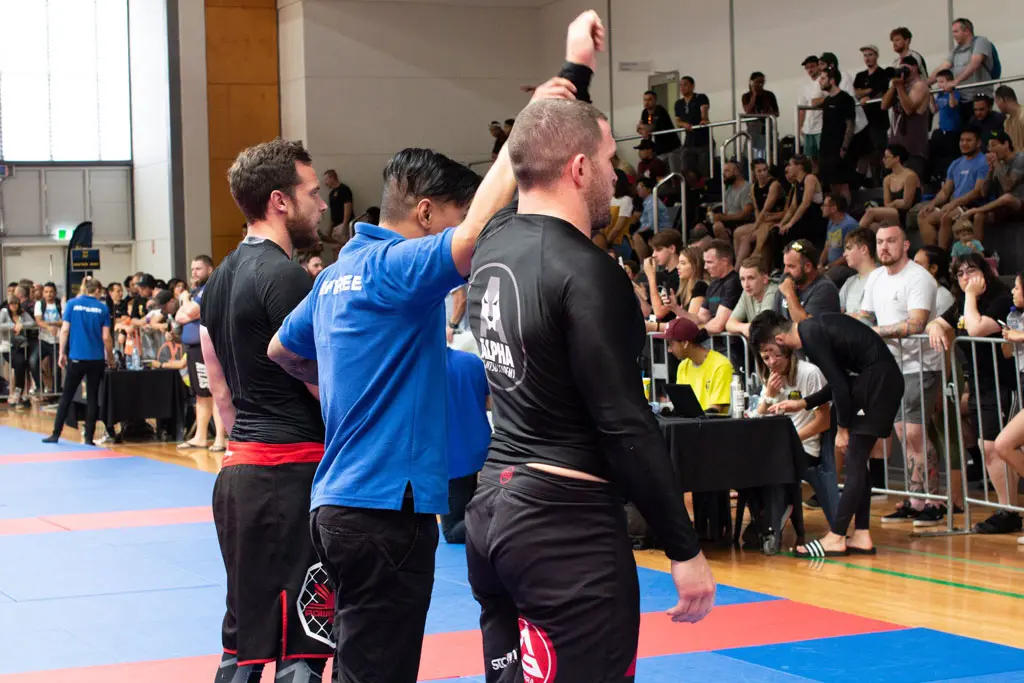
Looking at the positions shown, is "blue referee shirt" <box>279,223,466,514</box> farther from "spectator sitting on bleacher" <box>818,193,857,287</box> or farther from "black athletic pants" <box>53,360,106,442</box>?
"black athletic pants" <box>53,360,106,442</box>

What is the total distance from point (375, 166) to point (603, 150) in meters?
19.9

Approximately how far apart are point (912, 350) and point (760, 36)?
10418 mm

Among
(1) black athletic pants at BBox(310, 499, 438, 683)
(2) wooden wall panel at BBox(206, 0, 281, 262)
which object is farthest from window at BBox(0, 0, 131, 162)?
(1) black athletic pants at BBox(310, 499, 438, 683)

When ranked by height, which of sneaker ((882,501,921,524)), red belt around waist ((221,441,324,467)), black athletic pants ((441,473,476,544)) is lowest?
sneaker ((882,501,921,524))

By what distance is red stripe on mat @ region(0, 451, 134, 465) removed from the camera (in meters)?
14.0

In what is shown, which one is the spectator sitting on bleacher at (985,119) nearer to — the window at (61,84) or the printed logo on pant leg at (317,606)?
the printed logo on pant leg at (317,606)

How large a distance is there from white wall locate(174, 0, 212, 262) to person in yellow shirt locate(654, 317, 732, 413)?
49.6 feet

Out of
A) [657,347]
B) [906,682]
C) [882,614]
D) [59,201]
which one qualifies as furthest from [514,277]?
[59,201]

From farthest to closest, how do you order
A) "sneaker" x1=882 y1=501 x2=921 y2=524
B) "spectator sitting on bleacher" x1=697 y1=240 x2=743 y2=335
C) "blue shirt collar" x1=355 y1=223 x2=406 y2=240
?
"spectator sitting on bleacher" x1=697 y1=240 x2=743 y2=335
"sneaker" x1=882 y1=501 x2=921 y2=524
"blue shirt collar" x1=355 y1=223 x2=406 y2=240

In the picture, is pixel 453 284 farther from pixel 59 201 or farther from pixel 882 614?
pixel 59 201

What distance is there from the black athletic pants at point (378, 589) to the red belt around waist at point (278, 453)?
0.64 metres

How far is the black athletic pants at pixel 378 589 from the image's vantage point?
303cm

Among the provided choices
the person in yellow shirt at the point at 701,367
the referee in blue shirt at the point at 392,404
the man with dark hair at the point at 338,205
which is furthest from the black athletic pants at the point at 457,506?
the man with dark hair at the point at 338,205

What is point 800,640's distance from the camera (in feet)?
19.1
